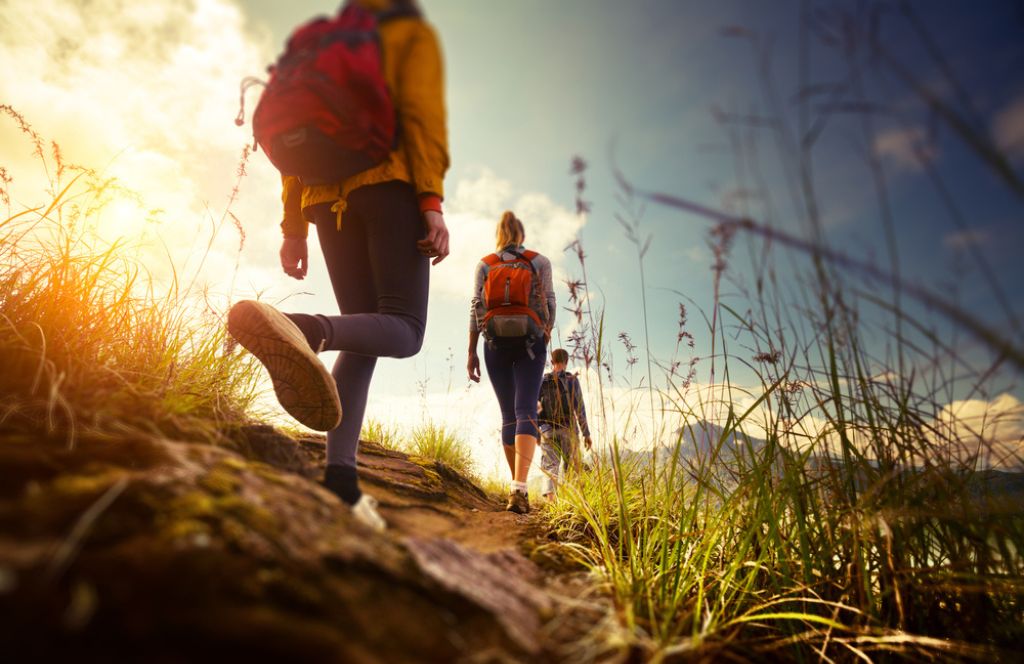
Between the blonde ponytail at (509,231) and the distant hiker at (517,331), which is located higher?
the blonde ponytail at (509,231)

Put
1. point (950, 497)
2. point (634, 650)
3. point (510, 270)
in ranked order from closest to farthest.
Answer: point (634, 650) → point (950, 497) → point (510, 270)

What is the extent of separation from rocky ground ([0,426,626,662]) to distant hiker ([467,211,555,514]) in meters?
1.63

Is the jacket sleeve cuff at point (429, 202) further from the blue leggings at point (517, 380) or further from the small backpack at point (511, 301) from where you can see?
the blue leggings at point (517, 380)

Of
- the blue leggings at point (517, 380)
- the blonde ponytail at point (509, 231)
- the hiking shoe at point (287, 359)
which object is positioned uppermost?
the blonde ponytail at point (509, 231)

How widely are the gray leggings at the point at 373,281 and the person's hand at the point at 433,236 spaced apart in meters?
0.03

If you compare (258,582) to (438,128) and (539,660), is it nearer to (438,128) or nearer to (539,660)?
(539,660)

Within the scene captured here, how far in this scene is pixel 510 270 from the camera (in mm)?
3221

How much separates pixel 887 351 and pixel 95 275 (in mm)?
3165

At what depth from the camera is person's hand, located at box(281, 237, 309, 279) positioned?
1945 millimetres

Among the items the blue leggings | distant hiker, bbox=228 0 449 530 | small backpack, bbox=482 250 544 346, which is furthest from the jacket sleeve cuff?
the blue leggings

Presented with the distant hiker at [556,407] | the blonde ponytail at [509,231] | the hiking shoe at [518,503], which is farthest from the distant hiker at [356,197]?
the blonde ponytail at [509,231]

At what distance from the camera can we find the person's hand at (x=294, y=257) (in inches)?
76.6

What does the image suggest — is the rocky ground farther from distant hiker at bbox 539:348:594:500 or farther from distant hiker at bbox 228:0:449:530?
distant hiker at bbox 539:348:594:500

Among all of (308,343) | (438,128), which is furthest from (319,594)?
(438,128)
